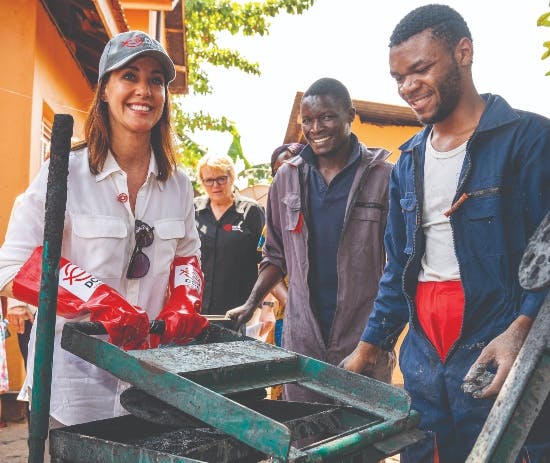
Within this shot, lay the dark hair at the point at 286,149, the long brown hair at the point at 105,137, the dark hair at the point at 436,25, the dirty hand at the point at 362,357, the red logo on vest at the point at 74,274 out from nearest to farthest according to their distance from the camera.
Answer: the red logo on vest at the point at 74,274, the dark hair at the point at 436,25, the long brown hair at the point at 105,137, the dirty hand at the point at 362,357, the dark hair at the point at 286,149

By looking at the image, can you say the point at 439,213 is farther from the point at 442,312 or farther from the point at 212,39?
the point at 212,39

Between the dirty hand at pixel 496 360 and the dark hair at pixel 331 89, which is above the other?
the dark hair at pixel 331 89

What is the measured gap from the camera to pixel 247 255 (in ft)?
16.7

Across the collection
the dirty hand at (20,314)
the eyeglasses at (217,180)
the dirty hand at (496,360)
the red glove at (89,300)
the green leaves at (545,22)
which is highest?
the green leaves at (545,22)

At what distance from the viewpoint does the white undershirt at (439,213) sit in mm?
2229

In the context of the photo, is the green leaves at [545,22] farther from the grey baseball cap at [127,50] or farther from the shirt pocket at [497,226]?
the grey baseball cap at [127,50]

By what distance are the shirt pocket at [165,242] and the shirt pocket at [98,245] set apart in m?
0.14

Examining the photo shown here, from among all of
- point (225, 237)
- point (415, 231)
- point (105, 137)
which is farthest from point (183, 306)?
point (225, 237)

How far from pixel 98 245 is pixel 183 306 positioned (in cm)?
35

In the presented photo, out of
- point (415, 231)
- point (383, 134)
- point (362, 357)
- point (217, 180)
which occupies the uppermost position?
point (383, 134)

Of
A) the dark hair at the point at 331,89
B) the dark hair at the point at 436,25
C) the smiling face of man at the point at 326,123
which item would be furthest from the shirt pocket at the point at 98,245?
the dark hair at the point at 331,89

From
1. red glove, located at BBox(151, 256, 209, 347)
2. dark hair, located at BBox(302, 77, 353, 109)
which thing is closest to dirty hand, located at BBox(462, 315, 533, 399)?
red glove, located at BBox(151, 256, 209, 347)

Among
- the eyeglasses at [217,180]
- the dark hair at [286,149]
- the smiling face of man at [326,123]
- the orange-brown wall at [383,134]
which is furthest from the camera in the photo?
the orange-brown wall at [383,134]

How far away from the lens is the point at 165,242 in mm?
2385
